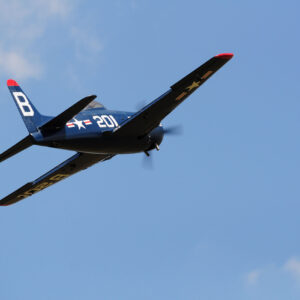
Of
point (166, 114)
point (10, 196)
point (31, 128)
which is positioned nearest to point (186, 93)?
point (166, 114)

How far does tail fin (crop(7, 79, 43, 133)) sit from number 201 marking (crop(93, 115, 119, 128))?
2.95m

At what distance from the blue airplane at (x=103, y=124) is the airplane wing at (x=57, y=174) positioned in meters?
0.21

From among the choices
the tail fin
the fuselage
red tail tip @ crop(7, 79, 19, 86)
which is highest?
red tail tip @ crop(7, 79, 19, 86)

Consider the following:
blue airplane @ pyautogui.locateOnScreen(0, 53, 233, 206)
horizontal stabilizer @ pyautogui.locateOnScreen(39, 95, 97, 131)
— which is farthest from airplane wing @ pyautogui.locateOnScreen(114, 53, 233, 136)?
horizontal stabilizer @ pyautogui.locateOnScreen(39, 95, 97, 131)

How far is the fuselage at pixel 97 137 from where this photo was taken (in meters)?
34.1

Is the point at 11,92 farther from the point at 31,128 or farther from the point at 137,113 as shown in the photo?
the point at 137,113

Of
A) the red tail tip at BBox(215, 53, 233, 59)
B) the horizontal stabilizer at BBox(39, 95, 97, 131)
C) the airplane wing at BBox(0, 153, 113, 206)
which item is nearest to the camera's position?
the horizontal stabilizer at BBox(39, 95, 97, 131)

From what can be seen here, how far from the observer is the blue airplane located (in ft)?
110

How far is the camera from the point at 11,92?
34.2 metres

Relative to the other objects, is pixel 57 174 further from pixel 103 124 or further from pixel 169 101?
pixel 169 101

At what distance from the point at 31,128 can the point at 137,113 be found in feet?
16.9

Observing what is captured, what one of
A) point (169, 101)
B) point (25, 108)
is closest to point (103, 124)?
point (169, 101)

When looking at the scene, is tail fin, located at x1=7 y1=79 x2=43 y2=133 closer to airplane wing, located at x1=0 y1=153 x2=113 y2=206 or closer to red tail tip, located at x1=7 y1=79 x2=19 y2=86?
red tail tip, located at x1=7 y1=79 x2=19 y2=86

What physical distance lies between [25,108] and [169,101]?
666cm
